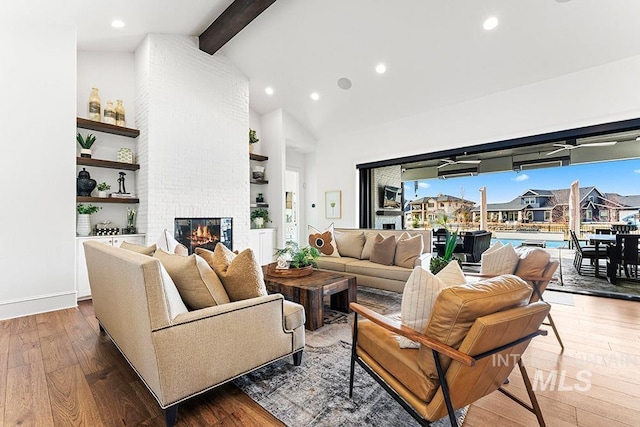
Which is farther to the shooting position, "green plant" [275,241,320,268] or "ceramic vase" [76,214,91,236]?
"ceramic vase" [76,214,91,236]

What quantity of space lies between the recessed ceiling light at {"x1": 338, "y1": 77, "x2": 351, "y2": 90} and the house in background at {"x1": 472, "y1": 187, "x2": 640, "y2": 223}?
4793 mm

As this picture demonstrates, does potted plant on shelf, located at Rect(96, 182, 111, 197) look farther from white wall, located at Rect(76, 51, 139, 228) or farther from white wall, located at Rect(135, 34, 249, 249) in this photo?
white wall, located at Rect(135, 34, 249, 249)

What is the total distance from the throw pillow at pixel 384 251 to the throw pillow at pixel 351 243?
45 centimetres

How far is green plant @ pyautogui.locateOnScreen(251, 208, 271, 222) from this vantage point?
21.4ft

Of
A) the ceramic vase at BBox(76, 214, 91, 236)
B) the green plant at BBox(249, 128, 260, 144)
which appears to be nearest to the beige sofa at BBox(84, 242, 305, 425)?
the ceramic vase at BBox(76, 214, 91, 236)

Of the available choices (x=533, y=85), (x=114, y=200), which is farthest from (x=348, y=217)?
(x=114, y=200)

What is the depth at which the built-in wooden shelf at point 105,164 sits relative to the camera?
4258 millimetres

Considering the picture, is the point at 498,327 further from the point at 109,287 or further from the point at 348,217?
the point at 348,217

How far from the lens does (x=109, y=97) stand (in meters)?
4.72

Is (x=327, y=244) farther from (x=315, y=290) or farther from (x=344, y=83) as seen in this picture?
(x=344, y=83)

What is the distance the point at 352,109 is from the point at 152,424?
5.65 m

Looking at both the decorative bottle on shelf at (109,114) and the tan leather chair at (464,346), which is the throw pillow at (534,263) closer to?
the tan leather chair at (464,346)

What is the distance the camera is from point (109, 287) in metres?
2.14
